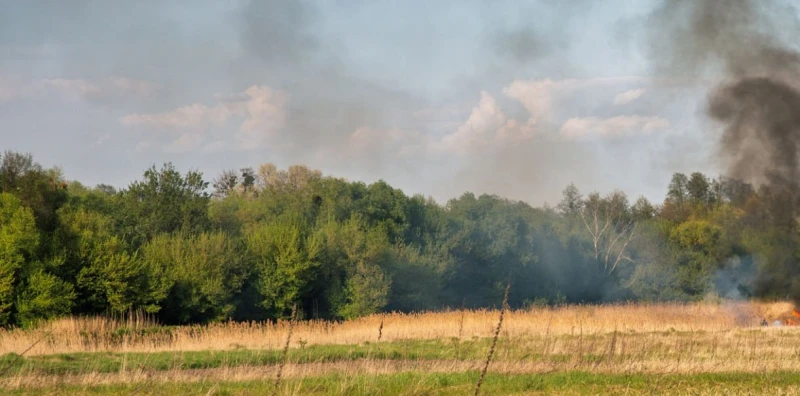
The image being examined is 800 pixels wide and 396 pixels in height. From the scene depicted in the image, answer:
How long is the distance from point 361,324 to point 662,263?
38062mm

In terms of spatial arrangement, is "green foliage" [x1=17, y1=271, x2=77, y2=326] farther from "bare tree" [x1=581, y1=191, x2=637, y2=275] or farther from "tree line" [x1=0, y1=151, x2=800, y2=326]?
"bare tree" [x1=581, y1=191, x2=637, y2=275]

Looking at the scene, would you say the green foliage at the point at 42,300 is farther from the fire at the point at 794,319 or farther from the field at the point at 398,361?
the fire at the point at 794,319

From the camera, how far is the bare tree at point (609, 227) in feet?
239

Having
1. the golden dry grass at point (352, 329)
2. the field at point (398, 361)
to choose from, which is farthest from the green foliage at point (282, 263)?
the field at point (398, 361)

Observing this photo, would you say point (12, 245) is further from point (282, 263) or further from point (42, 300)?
point (282, 263)

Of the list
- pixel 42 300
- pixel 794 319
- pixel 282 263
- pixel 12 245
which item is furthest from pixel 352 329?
pixel 794 319

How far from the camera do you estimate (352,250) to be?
171ft

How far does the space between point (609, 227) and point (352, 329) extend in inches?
1833

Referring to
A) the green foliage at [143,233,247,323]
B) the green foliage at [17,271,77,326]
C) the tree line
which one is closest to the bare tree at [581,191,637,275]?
the tree line

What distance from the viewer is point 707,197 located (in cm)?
8825

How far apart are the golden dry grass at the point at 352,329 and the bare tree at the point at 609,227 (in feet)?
83.7

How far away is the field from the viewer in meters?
13.6

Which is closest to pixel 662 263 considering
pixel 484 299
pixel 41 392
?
pixel 484 299

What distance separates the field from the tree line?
4290 millimetres
